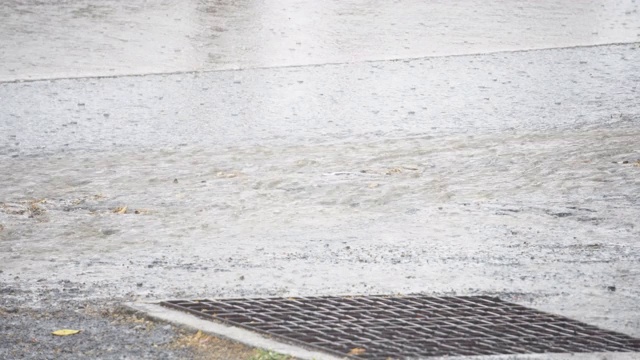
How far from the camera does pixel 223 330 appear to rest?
5.49 meters

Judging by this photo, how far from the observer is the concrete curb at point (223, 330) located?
5180mm

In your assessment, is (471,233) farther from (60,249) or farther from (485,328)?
(60,249)

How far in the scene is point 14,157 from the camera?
9.41 metres

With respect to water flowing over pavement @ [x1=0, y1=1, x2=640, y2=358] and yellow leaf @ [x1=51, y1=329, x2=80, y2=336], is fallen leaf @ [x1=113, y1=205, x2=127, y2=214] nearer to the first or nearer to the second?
water flowing over pavement @ [x1=0, y1=1, x2=640, y2=358]

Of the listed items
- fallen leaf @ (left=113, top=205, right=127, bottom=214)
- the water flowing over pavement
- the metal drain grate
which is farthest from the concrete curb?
fallen leaf @ (left=113, top=205, right=127, bottom=214)

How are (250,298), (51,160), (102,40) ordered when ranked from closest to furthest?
(250,298), (51,160), (102,40)

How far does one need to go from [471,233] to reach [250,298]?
176 centimetres

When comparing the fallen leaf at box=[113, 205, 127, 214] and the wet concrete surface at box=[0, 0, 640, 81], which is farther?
the wet concrete surface at box=[0, 0, 640, 81]

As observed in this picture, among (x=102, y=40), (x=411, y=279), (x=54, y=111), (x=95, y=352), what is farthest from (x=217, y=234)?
(x=102, y=40)

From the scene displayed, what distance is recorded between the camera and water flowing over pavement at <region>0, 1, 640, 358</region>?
653 cm

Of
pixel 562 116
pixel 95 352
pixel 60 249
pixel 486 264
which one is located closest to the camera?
pixel 95 352

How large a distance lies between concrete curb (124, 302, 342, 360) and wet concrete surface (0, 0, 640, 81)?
249 inches

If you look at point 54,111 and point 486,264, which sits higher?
point 486,264

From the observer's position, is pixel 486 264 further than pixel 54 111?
No
